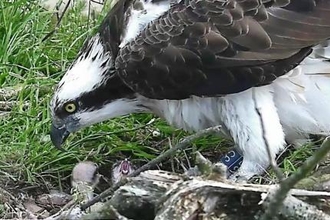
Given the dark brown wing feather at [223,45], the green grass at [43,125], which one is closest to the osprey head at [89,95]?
the green grass at [43,125]

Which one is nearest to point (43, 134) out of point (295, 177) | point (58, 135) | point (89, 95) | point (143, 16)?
point (58, 135)

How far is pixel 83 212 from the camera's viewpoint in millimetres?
2838

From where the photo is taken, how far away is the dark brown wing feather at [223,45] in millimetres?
3980

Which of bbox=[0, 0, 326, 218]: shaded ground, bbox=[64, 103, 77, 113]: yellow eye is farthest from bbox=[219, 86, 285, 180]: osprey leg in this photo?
bbox=[64, 103, 77, 113]: yellow eye

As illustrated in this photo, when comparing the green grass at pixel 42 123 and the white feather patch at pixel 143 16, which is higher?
the white feather patch at pixel 143 16

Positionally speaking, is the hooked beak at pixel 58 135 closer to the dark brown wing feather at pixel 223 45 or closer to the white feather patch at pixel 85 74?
the white feather patch at pixel 85 74

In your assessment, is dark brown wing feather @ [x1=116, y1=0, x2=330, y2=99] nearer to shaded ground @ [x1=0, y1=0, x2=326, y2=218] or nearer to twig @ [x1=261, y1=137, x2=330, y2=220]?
shaded ground @ [x1=0, y1=0, x2=326, y2=218]

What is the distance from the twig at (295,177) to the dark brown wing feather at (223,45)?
169 centimetres

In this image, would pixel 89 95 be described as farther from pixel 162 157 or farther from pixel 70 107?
pixel 162 157

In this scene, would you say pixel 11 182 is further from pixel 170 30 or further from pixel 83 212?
pixel 83 212

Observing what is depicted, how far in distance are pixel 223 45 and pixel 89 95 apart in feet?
2.53

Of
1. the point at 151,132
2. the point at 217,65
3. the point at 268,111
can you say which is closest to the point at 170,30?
the point at 217,65

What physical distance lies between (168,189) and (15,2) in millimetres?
3142

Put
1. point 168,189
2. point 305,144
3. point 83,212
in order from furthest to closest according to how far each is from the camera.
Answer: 1. point 305,144
2. point 83,212
3. point 168,189
